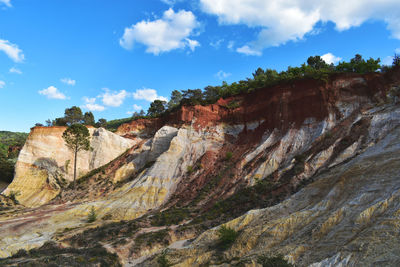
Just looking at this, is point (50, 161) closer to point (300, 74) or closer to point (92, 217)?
point (92, 217)

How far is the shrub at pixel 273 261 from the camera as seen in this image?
31.9 ft

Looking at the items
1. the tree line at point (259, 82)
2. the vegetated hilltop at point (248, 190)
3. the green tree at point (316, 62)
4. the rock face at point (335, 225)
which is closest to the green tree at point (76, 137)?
the vegetated hilltop at point (248, 190)

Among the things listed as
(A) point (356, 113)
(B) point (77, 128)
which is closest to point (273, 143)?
(A) point (356, 113)

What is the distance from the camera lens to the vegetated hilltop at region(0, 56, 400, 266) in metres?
11.0

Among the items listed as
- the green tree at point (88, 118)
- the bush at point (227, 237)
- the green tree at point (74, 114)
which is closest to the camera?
the bush at point (227, 237)

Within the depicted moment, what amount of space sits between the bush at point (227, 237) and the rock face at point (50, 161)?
28.7 metres

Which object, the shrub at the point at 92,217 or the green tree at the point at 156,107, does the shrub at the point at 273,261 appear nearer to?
the shrub at the point at 92,217

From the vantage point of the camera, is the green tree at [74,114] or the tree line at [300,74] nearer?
the tree line at [300,74]

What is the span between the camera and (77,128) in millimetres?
36156

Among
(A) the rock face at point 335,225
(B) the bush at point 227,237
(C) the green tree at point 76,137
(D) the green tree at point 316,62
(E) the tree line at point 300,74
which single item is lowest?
(B) the bush at point 227,237

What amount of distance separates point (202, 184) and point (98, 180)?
51.1ft

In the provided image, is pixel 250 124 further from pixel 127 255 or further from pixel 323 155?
pixel 127 255

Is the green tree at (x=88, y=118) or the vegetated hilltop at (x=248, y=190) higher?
the green tree at (x=88, y=118)

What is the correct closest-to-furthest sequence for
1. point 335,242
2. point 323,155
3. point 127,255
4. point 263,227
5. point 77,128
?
point 335,242 < point 263,227 < point 127,255 < point 323,155 < point 77,128
